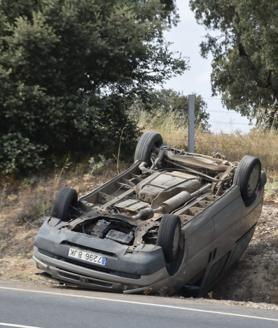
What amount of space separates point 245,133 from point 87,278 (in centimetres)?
1011

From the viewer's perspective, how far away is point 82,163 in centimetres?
1416

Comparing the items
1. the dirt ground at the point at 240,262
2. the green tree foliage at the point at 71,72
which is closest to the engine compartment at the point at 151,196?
the dirt ground at the point at 240,262

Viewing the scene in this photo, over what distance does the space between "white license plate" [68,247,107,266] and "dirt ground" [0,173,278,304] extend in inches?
37.1

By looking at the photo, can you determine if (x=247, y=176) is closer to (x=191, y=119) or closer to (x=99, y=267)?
(x=99, y=267)

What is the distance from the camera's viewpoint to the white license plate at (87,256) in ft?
26.2

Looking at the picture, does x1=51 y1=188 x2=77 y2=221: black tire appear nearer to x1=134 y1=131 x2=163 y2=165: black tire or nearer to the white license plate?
the white license plate

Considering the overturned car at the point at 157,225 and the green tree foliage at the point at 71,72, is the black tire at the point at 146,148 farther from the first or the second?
the green tree foliage at the point at 71,72

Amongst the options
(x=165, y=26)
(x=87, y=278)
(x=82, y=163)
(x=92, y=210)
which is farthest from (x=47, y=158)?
(x=87, y=278)

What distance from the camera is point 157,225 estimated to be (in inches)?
330

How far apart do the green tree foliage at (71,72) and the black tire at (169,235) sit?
19.2ft

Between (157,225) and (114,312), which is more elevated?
(157,225)

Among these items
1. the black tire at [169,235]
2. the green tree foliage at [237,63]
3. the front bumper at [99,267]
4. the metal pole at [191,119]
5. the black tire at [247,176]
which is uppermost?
the green tree foliage at [237,63]

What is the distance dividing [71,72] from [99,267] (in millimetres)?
6985

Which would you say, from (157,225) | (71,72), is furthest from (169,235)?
(71,72)
